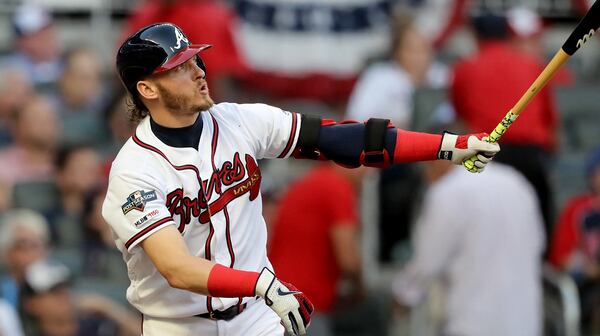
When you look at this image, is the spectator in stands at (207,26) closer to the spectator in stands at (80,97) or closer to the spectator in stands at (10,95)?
the spectator in stands at (80,97)

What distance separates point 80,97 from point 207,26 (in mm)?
1254

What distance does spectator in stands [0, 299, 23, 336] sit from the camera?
853 centimetres

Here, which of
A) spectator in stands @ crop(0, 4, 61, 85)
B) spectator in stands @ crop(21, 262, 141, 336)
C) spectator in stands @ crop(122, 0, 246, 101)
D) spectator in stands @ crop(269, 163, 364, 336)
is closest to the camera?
spectator in stands @ crop(269, 163, 364, 336)

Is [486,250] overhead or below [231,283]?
below

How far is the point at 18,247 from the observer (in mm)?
8969

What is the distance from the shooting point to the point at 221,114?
582cm

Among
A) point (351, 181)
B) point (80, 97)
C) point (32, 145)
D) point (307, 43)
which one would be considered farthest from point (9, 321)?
point (307, 43)

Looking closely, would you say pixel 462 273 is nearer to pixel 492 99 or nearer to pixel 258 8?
pixel 492 99

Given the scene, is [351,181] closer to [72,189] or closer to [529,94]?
[72,189]

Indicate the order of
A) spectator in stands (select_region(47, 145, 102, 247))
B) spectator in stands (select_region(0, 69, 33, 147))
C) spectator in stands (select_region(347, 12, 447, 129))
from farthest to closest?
spectator in stands (select_region(0, 69, 33, 147))
spectator in stands (select_region(347, 12, 447, 129))
spectator in stands (select_region(47, 145, 102, 247))

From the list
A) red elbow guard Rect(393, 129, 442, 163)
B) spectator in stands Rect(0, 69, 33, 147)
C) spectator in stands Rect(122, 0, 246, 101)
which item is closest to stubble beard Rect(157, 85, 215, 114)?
red elbow guard Rect(393, 129, 442, 163)

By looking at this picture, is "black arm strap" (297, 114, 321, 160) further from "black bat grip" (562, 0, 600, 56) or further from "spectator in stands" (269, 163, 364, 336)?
"spectator in stands" (269, 163, 364, 336)

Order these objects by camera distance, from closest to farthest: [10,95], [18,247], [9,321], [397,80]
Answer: [9,321] → [18,247] → [397,80] → [10,95]

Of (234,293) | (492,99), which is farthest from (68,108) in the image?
(234,293)
